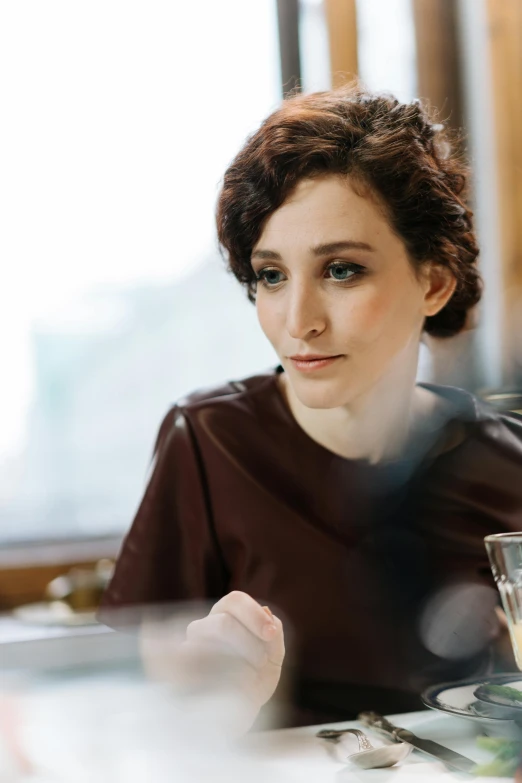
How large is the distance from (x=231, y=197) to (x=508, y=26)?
0.36 m

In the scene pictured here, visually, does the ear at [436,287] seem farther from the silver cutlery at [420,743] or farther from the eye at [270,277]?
the silver cutlery at [420,743]

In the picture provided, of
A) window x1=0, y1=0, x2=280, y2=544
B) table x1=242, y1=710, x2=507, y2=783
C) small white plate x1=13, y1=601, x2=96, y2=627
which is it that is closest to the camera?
table x1=242, y1=710, x2=507, y2=783

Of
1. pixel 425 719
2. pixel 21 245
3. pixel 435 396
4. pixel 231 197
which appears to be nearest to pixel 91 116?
pixel 21 245

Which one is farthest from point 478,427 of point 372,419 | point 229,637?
point 229,637

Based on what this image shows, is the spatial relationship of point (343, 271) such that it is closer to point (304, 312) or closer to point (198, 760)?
point (304, 312)

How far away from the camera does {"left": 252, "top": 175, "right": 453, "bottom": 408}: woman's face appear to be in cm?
64

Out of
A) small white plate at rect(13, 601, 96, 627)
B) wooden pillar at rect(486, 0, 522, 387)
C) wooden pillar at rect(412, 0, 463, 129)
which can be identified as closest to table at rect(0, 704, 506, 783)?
wooden pillar at rect(486, 0, 522, 387)

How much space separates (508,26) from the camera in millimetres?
851

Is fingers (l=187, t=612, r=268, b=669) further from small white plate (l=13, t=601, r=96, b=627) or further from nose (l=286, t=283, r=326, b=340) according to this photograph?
small white plate (l=13, t=601, r=96, b=627)

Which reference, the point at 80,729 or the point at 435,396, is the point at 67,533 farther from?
the point at 80,729

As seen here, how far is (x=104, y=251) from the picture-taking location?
4.30 feet

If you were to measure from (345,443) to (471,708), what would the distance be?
0.25 m

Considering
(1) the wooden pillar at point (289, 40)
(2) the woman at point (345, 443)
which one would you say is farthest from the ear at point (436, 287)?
(1) the wooden pillar at point (289, 40)

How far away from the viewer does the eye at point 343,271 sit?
0.65 meters
